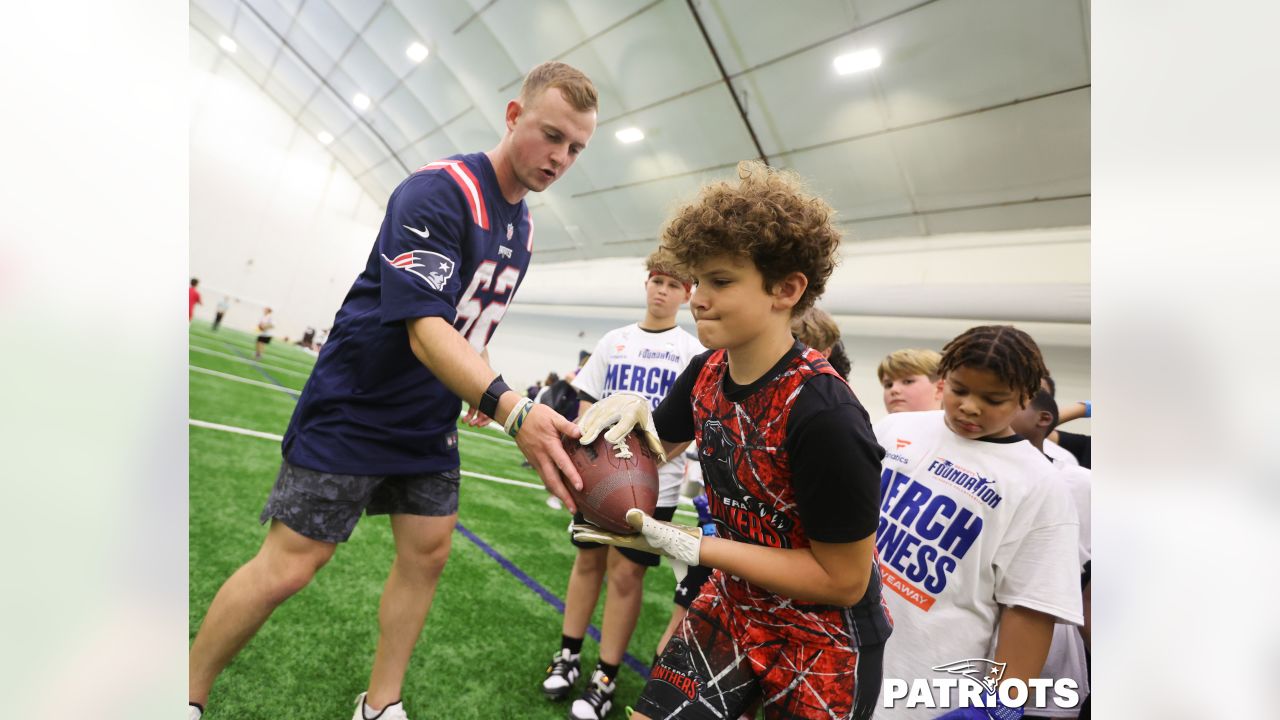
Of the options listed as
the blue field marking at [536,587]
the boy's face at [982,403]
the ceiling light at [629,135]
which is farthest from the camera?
the ceiling light at [629,135]

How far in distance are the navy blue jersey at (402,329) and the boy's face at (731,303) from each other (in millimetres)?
713

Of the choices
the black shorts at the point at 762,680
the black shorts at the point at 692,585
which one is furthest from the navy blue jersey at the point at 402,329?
the black shorts at the point at 692,585

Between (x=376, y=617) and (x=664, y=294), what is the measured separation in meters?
2.12

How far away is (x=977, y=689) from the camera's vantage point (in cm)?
166

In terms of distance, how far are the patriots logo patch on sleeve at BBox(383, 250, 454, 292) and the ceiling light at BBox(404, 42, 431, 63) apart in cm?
1306

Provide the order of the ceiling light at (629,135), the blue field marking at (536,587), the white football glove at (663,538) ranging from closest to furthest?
the white football glove at (663,538)
the blue field marking at (536,587)
the ceiling light at (629,135)

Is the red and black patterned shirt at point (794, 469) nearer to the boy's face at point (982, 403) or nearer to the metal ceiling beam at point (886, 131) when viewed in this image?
the boy's face at point (982, 403)

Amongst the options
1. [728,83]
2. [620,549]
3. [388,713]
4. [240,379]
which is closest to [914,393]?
[620,549]

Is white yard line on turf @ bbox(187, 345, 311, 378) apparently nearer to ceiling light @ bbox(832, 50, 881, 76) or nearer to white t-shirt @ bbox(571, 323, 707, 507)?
white t-shirt @ bbox(571, 323, 707, 507)

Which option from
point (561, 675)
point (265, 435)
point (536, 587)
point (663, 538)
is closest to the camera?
point (663, 538)

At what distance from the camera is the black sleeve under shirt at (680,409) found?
1615mm

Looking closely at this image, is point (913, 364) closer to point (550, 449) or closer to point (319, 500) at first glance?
point (550, 449)

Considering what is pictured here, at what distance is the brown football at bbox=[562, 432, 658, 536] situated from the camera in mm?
1306
